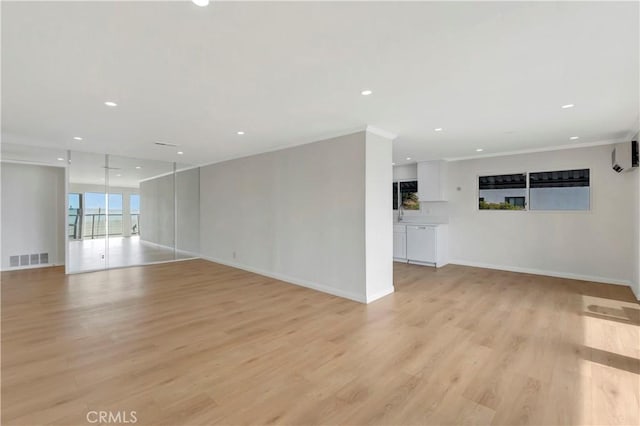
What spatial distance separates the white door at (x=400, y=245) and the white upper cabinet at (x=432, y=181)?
3.43ft

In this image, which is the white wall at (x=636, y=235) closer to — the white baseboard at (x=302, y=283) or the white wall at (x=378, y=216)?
the white wall at (x=378, y=216)

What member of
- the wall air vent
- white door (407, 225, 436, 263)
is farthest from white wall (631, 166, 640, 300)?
the wall air vent

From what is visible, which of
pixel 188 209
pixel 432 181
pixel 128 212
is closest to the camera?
pixel 432 181

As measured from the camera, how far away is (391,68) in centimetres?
235

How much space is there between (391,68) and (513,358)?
9.07 feet

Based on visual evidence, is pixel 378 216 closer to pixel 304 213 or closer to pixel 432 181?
pixel 304 213

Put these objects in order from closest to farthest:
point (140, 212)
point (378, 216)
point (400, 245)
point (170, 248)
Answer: point (378, 216) → point (400, 245) → point (140, 212) → point (170, 248)

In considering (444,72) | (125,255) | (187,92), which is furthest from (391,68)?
(125,255)

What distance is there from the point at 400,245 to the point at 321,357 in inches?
193

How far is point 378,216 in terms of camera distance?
14.2 ft

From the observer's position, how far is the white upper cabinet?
269 inches

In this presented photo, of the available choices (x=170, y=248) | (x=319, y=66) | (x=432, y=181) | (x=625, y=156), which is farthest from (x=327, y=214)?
(x=170, y=248)

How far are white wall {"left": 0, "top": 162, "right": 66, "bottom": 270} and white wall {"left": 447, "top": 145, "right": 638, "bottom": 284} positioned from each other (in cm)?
897

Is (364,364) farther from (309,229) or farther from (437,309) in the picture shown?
(309,229)
